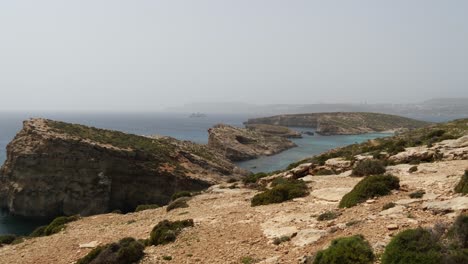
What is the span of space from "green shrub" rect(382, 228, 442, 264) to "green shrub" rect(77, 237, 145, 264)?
11.0m

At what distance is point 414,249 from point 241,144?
350ft

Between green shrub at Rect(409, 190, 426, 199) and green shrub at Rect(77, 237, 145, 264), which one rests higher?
Result: green shrub at Rect(409, 190, 426, 199)

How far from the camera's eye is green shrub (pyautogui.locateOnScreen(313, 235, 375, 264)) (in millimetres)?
10938

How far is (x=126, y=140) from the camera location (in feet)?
229

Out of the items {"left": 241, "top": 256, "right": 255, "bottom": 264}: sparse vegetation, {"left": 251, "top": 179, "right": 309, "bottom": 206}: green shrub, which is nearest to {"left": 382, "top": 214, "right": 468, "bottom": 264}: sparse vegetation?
{"left": 241, "top": 256, "right": 255, "bottom": 264}: sparse vegetation

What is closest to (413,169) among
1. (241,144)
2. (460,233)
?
(460,233)

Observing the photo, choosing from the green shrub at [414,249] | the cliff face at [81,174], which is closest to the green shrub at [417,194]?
the green shrub at [414,249]

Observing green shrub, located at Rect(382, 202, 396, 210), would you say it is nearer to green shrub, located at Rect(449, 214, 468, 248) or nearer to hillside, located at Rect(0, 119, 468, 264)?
hillside, located at Rect(0, 119, 468, 264)

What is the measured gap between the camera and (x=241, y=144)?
382 ft

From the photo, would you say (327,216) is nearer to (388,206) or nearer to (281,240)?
(388,206)

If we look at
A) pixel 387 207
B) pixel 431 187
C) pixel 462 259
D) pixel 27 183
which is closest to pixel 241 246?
pixel 387 207

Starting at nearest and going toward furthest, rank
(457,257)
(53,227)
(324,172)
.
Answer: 1. (457,257)
2. (53,227)
3. (324,172)

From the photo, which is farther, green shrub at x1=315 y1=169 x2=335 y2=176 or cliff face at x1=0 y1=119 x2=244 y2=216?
cliff face at x1=0 y1=119 x2=244 y2=216

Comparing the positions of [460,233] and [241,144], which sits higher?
[460,233]
